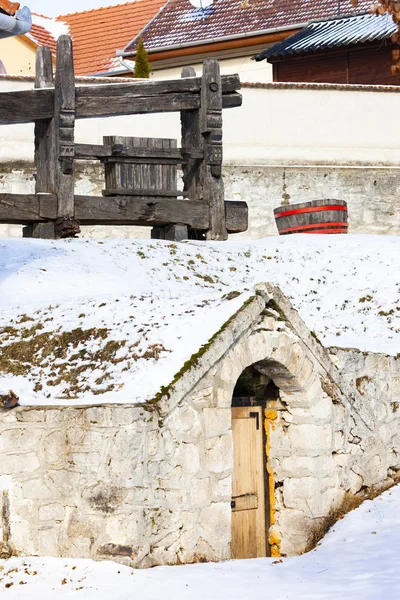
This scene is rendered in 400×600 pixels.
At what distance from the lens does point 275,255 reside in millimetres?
15258

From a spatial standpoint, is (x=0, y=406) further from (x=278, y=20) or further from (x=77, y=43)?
(x=77, y=43)

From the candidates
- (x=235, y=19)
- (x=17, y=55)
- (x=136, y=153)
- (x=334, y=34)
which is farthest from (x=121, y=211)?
(x=17, y=55)

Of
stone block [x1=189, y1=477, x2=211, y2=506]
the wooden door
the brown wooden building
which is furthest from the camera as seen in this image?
the brown wooden building

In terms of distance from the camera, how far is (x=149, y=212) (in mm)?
14906

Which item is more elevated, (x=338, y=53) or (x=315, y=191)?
(x=338, y=53)

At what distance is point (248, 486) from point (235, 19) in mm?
17564

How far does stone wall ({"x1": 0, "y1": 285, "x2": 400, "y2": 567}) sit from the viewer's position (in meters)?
8.48

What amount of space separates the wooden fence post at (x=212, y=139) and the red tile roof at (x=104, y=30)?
12.0 meters

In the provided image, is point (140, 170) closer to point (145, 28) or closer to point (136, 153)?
point (136, 153)

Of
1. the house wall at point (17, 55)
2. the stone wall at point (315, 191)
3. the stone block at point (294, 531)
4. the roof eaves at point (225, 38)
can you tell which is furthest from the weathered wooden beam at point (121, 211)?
the house wall at point (17, 55)

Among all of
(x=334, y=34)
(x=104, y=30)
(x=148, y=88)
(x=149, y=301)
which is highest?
(x=104, y=30)

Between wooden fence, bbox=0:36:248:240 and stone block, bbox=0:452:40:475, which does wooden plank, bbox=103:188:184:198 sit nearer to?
wooden fence, bbox=0:36:248:240

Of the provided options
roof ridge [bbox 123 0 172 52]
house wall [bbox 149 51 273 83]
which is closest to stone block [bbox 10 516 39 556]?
house wall [bbox 149 51 273 83]

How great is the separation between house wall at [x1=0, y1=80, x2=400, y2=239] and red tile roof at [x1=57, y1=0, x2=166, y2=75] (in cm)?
800
